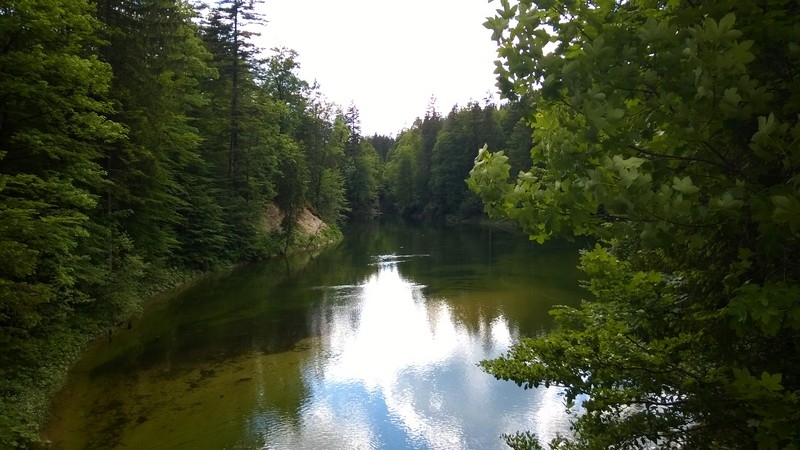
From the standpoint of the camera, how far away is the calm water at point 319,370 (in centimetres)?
906

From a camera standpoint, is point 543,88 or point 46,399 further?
point 46,399

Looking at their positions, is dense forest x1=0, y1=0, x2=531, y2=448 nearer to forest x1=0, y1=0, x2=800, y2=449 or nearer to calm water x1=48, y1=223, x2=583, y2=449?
forest x1=0, y1=0, x2=800, y2=449

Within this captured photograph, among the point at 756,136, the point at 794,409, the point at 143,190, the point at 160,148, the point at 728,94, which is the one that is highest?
the point at 160,148

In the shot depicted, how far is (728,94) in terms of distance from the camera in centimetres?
183

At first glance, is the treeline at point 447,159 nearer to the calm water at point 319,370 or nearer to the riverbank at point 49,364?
the calm water at point 319,370

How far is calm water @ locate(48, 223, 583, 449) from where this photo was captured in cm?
906

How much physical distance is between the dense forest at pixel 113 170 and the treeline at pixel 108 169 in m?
0.05

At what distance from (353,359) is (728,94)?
12226 millimetres

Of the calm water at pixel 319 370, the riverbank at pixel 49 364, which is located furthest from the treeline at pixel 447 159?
the riverbank at pixel 49 364

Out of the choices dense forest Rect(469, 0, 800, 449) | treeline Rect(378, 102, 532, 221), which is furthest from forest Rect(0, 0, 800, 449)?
treeline Rect(378, 102, 532, 221)

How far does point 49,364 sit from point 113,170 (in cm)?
636

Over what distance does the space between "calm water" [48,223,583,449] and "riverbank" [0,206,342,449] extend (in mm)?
346

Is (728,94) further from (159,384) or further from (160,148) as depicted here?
(160,148)

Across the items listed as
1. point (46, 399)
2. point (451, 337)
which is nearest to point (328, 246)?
point (451, 337)
